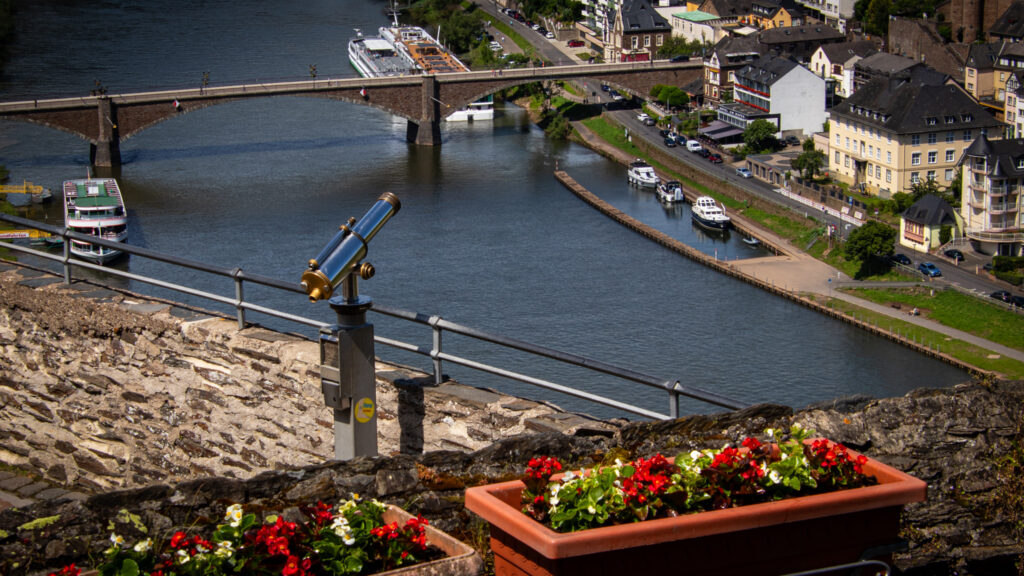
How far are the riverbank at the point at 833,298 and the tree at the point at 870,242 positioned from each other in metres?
0.53

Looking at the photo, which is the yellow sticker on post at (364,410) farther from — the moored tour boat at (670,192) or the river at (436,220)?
the moored tour boat at (670,192)

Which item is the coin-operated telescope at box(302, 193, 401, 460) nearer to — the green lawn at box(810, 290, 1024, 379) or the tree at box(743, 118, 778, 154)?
the green lawn at box(810, 290, 1024, 379)

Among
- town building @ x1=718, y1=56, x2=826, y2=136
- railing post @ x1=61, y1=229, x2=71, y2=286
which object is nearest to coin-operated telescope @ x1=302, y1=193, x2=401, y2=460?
railing post @ x1=61, y1=229, x2=71, y2=286

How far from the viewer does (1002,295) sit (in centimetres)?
2398

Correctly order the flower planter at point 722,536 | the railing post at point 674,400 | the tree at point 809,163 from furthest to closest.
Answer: the tree at point 809,163 < the railing post at point 674,400 < the flower planter at point 722,536

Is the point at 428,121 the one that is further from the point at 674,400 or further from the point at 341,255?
the point at 674,400

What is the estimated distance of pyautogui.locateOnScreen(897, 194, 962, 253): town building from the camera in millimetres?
26969

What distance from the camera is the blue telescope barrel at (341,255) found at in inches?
142

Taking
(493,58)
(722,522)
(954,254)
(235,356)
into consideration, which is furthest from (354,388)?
(493,58)

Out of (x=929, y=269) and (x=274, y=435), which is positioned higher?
(x=274, y=435)

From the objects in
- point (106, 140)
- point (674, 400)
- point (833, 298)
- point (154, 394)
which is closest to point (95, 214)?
point (106, 140)

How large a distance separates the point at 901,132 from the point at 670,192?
17.6ft

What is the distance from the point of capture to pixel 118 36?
154 ft

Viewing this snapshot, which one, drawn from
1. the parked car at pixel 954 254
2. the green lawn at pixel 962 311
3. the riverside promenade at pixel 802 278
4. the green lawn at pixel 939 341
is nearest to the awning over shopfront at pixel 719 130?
the riverside promenade at pixel 802 278
